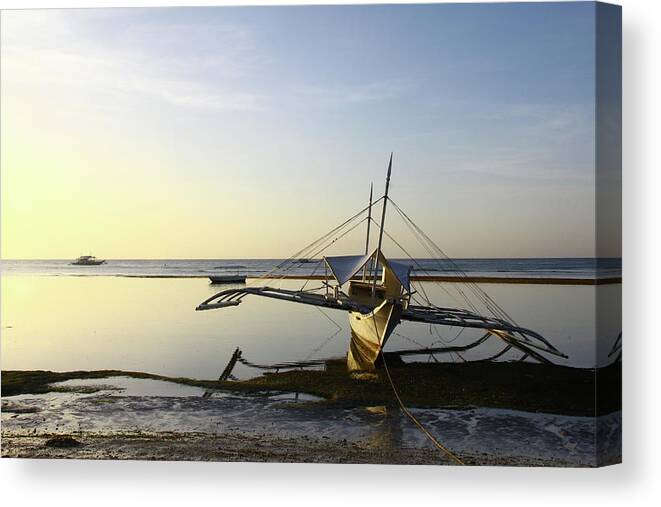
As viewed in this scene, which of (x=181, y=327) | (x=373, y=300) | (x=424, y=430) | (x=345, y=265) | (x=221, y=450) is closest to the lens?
(x=221, y=450)

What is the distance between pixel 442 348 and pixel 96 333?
496 cm

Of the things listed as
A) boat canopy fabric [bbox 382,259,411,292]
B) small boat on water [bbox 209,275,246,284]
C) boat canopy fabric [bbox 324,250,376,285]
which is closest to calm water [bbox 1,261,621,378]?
boat canopy fabric [bbox 324,250,376,285]

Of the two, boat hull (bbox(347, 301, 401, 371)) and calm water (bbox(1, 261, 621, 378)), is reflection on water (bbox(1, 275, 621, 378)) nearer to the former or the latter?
calm water (bbox(1, 261, 621, 378))

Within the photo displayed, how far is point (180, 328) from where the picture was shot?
10.2 m

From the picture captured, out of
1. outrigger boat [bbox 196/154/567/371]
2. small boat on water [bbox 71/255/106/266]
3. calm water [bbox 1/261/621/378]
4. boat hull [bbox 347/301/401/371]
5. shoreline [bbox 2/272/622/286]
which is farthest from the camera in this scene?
boat hull [bbox 347/301/401/371]

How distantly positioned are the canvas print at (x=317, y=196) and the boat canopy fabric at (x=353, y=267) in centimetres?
4

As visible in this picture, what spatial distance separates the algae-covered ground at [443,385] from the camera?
22.2ft

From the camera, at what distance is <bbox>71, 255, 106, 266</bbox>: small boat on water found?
8.03 metres

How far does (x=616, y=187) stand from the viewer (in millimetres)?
Result: 6449

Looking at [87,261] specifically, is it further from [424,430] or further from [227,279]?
[227,279]

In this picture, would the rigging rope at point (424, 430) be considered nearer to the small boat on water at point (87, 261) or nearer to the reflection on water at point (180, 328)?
the reflection on water at point (180, 328)

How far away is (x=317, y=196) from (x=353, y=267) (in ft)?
3.26

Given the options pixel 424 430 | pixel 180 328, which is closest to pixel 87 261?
pixel 180 328

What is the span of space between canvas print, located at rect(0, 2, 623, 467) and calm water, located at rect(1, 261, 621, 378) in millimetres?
55
